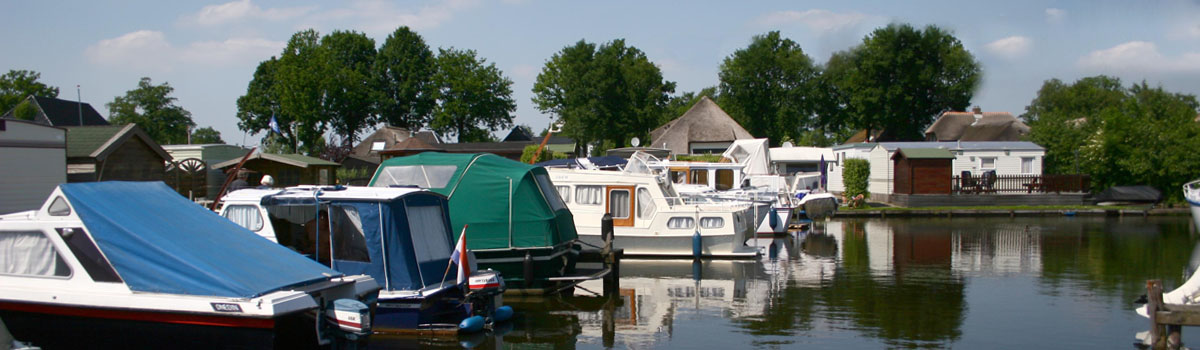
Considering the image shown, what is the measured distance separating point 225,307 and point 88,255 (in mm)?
1742

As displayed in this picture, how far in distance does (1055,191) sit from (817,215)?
53.9ft

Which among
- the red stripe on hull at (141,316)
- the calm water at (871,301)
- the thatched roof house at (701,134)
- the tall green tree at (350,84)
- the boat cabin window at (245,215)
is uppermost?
the tall green tree at (350,84)

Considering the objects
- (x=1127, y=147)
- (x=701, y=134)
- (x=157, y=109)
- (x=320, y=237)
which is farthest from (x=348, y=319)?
(x=157, y=109)

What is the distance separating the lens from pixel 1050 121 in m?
51.2

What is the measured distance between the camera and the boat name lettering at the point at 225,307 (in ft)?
29.8

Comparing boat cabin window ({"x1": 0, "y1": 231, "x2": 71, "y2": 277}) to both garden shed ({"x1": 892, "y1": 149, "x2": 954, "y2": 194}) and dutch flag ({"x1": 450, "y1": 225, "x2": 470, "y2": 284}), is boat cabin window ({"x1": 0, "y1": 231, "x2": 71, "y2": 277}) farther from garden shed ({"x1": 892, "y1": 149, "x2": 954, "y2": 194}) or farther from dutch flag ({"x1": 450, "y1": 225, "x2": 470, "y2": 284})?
garden shed ({"x1": 892, "y1": 149, "x2": 954, "y2": 194})

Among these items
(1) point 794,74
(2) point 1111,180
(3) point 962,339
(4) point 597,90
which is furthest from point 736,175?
(1) point 794,74

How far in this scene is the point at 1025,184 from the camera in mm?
43875

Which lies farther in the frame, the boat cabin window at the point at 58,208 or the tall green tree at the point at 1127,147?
the tall green tree at the point at 1127,147

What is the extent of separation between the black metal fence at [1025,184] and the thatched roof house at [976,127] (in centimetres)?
1957

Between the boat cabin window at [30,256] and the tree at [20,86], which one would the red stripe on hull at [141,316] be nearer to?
the boat cabin window at [30,256]

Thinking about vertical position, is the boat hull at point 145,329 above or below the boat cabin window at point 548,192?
below

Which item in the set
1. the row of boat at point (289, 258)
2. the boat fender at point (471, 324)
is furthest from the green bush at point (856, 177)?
the boat fender at point (471, 324)

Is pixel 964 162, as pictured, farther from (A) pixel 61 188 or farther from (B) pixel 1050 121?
(A) pixel 61 188
